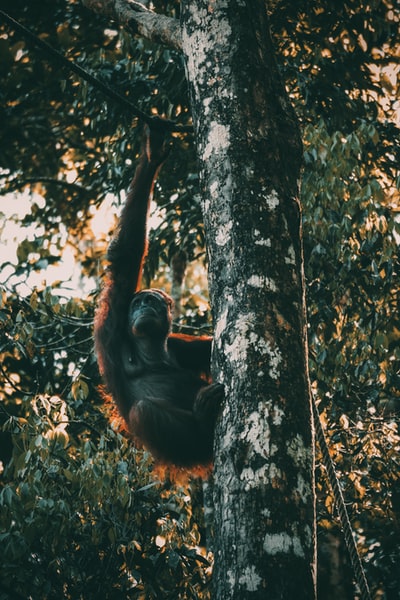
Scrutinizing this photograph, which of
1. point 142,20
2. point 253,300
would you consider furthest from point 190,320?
point 253,300

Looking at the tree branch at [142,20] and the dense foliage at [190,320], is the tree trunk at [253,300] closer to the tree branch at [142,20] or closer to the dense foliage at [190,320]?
the tree branch at [142,20]

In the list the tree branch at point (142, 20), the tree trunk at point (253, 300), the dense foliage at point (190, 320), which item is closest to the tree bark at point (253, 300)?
the tree trunk at point (253, 300)

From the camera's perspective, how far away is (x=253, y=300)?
205 centimetres

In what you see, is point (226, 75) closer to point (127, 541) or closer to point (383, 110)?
point (127, 541)

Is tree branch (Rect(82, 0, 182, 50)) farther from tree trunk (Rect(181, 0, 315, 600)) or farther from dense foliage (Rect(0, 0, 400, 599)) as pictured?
dense foliage (Rect(0, 0, 400, 599))

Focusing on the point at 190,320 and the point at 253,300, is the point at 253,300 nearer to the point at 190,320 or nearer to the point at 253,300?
the point at 253,300

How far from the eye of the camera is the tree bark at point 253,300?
5.66 feet

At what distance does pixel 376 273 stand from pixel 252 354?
2440 millimetres

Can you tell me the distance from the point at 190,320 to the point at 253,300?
12.4ft

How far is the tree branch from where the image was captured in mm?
3088

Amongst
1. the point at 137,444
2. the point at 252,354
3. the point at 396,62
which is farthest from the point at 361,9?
the point at 252,354

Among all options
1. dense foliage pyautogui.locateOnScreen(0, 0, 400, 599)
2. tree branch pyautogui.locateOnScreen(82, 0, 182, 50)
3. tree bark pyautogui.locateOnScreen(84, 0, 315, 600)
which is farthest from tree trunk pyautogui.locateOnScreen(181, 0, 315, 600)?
dense foliage pyautogui.locateOnScreen(0, 0, 400, 599)

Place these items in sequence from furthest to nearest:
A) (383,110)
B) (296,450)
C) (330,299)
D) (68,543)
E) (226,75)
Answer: (383,110) < (330,299) < (68,543) < (226,75) < (296,450)

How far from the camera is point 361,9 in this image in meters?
5.23
